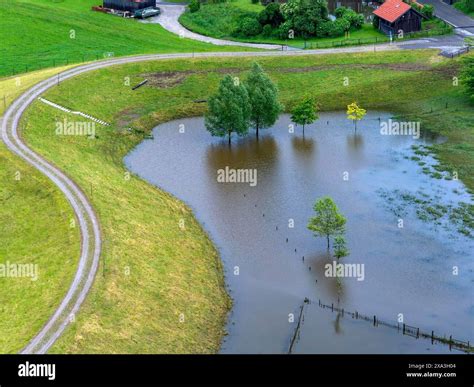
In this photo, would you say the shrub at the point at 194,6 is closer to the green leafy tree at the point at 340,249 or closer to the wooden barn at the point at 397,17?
the wooden barn at the point at 397,17

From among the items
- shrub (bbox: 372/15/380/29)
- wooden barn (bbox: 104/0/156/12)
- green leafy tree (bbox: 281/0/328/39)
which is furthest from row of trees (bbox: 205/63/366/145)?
wooden barn (bbox: 104/0/156/12)

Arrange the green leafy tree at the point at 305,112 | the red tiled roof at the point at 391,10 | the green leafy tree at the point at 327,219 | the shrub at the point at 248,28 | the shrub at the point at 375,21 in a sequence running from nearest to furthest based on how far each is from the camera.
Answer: the green leafy tree at the point at 327,219 < the green leafy tree at the point at 305,112 < the red tiled roof at the point at 391,10 < the shrub at the point at 375,21 < the shrub at the point at 248,28

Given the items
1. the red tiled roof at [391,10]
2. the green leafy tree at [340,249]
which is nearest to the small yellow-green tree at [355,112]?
the red tiled roof at [391,10]


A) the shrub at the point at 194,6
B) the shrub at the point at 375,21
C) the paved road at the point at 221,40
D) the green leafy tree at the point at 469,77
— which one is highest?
the shrub at the point at 194,6

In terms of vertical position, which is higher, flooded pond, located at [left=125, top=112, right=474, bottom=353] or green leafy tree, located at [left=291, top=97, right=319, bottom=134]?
green leafy tree, located at [left=291, top=97, right=319, bottom=134]

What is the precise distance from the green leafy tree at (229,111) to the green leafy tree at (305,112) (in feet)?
27.1

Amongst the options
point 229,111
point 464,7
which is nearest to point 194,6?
point 464,7

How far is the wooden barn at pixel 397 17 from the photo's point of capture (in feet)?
486

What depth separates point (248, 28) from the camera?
512 feet

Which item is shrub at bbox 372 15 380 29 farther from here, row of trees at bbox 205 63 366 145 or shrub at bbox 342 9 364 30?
row of trees at bbox 205 63 366 145

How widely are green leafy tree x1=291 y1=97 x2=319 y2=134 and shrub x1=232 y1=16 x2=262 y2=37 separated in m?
45.3

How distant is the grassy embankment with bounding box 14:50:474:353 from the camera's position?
67312 mm

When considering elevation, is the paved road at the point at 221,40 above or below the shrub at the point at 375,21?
below

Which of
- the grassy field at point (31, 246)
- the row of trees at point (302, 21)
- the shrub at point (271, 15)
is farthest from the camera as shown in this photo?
the shrub at point (271, 15)
